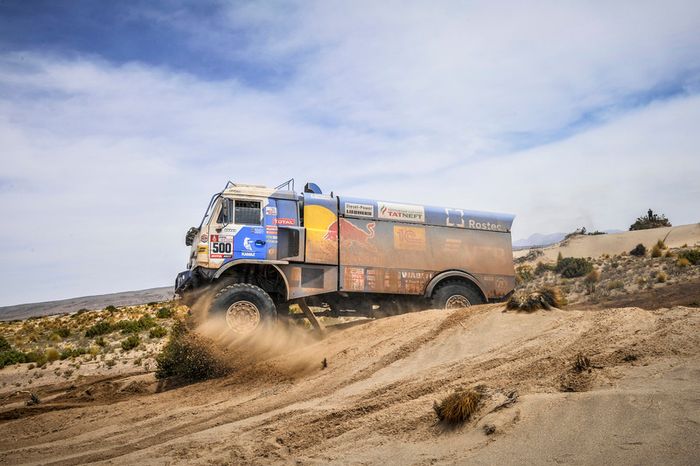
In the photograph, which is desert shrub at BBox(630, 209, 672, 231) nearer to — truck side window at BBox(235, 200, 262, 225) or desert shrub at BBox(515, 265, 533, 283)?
desert shrub at BBox(515, 265, 533, 283)

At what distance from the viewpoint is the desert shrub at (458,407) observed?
551 cm

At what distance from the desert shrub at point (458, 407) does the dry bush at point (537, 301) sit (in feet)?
13.4

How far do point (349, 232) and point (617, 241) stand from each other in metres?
49.4

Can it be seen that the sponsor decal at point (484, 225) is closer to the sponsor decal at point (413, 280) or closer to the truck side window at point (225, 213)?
the sponsor decal at point (413, 280)

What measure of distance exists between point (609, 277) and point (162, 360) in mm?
23455

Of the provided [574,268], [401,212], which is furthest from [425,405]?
[574,268]

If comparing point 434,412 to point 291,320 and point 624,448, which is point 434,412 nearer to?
point 624,448

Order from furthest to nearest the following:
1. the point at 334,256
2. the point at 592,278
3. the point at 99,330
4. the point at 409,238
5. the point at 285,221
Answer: the point at 592,278
the point at 99,330
the point at 409,238
the point at 334,256
the point at 285,221

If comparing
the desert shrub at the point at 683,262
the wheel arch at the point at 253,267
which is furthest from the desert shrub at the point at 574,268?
the wheel arch at the point at 253,267

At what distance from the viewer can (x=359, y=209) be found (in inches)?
565

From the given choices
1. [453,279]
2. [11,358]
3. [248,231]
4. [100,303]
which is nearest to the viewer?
[248,231]

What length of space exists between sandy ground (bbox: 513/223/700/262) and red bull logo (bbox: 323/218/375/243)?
39.7 meters

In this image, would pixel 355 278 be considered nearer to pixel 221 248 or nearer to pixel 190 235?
pixel 221 248

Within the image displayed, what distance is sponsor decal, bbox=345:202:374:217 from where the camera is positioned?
14.2 meters
